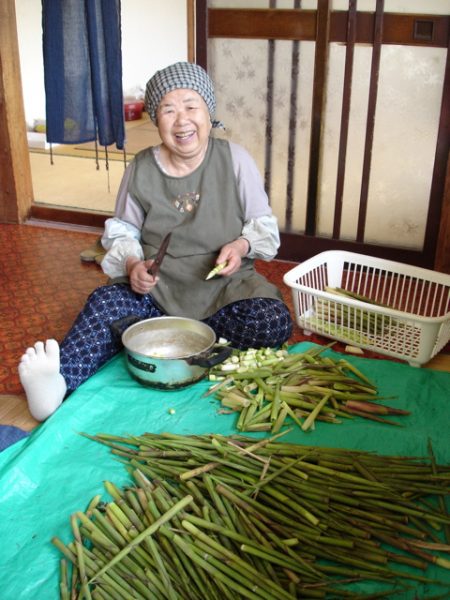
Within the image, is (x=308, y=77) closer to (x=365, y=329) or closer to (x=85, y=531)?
(x=365, y=329)

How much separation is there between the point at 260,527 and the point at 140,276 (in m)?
1.07

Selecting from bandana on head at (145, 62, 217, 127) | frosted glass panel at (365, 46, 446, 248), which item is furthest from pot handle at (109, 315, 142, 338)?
frosted glass panel at (365, 46, 446, 248)

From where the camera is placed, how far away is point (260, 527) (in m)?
1.72

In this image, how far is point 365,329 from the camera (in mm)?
2857

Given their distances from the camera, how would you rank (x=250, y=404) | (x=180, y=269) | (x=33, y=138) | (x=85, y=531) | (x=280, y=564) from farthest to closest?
(x=33, y=138), (x=180, y=269), (x=250, y=404), (x=85, y=531), (x=280, y=564)

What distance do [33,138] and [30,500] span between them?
4.92 m

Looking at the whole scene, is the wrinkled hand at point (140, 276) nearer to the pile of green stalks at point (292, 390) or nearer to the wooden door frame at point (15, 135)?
the pile of green stalks at point (292, 390)

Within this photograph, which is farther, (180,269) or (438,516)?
(180,269)

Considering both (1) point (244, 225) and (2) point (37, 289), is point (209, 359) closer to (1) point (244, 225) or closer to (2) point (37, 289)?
(1) point (244, 225)

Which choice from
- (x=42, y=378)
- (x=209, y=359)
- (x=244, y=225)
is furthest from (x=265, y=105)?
(x=42, y=378)

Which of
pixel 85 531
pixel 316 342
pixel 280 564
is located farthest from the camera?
pixel 316 342

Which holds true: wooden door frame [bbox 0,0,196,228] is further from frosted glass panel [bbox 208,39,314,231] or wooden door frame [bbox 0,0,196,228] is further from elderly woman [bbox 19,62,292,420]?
elderly woman [bbox 19,62,292,420]

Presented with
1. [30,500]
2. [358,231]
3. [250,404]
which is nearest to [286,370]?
[250,404]

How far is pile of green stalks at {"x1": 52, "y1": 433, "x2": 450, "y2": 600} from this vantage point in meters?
1.60
